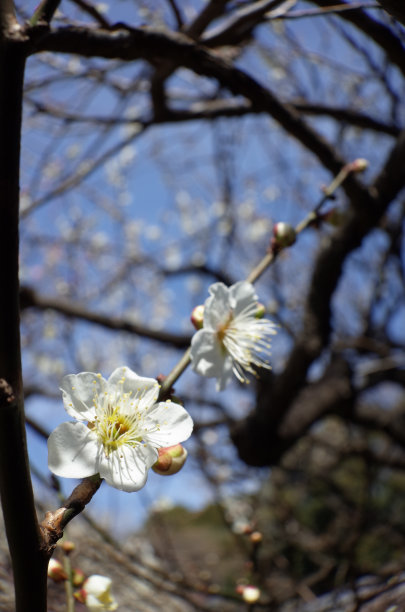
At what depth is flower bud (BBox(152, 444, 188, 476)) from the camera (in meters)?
0.64

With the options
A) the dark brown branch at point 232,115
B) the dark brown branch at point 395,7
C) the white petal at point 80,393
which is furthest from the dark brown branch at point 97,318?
the dark brown branch at point 395,7

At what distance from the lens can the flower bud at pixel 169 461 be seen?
25.2 inches

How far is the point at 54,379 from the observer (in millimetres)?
4730

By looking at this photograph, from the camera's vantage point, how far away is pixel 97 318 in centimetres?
246

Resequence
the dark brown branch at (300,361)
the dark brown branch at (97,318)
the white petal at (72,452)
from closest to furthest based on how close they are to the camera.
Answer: the white petal at (72,452) → the dark brown branch at (300,361) → the dark brown branch at (97,318)

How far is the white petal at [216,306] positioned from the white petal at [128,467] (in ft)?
0.72

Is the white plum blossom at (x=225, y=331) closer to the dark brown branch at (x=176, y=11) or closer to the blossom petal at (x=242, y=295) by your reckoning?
the blossom petal at (x=242, y=295)

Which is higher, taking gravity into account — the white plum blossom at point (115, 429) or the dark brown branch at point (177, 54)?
the dark brown branch at point (177, 54)

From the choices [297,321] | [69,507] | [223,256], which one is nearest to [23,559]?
[69,507]

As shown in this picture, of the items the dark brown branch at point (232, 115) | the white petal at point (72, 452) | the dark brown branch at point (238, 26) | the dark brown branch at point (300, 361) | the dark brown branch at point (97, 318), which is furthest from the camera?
the dark brown branch at point (97, 318)

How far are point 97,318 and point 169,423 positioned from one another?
6.10 feet

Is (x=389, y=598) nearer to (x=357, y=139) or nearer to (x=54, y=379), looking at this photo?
(x=357, y=139)

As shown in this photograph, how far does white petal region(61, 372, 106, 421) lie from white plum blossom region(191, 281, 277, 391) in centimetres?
14

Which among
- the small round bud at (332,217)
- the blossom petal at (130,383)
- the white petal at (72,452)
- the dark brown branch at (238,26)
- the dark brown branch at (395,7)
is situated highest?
the dark brown branch at (238,26)
